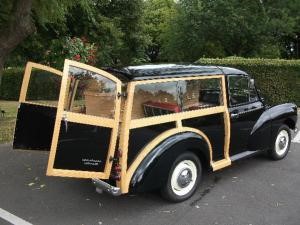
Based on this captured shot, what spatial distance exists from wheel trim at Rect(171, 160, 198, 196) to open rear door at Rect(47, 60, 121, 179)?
100cm

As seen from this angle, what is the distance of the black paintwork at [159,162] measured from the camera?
479cm

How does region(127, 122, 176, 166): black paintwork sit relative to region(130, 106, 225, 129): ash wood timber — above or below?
below

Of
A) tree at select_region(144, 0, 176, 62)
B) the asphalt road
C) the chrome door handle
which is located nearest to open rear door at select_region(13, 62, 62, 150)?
the asphalt road

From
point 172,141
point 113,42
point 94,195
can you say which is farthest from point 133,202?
point 113,42

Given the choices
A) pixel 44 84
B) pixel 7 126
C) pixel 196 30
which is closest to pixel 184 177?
pixel 44 84

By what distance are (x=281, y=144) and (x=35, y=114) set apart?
13.9 ft

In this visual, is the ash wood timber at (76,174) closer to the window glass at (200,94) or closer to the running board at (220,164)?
the window glass at (200,94)

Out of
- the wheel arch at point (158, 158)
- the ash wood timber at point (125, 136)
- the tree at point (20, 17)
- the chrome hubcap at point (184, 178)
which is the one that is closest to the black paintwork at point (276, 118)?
the chrome hubcap at point (184, 178)

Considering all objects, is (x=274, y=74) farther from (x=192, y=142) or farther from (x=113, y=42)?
(x=113, y=42)

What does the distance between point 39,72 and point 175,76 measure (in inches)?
77.1

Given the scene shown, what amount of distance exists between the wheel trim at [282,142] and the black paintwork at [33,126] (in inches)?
152

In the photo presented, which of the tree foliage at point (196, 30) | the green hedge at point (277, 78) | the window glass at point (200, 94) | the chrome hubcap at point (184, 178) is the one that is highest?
the tree foliage at point (196, 30)

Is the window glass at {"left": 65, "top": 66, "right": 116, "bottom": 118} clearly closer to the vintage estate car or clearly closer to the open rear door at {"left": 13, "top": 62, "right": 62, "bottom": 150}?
the vintage estate car

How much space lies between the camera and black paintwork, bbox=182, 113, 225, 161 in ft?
17.9
